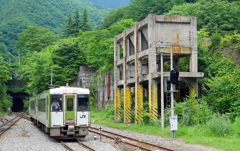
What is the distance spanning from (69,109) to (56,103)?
2.70ft

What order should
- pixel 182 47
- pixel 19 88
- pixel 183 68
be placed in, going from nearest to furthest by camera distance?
pixel 182 47 → pixel 183 68 → pixel 19 88

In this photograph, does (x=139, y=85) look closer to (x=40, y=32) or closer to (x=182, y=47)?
(x=182, y=47)

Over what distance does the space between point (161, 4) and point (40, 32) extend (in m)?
42.2

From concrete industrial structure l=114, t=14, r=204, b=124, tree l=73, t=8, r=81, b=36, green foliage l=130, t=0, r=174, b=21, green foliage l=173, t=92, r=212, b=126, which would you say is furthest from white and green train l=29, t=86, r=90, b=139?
tree l=73, t=8, r=81, b=36

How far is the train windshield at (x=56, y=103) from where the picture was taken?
1775 centimetres

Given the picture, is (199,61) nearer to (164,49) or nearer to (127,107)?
(164,49)

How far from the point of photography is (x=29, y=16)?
13762 centimetres

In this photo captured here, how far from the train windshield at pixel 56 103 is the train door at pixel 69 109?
343mm

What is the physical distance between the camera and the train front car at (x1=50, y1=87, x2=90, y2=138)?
1761 centimetres

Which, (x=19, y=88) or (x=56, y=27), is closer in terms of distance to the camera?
(x=19, y=88)

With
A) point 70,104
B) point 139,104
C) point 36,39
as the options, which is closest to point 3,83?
point 36,39

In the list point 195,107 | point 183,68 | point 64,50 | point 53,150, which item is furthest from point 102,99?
point 53,150

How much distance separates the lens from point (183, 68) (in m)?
32.0

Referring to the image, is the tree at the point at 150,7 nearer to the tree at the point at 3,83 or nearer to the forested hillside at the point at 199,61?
the forested hillside at the point at 199,61
